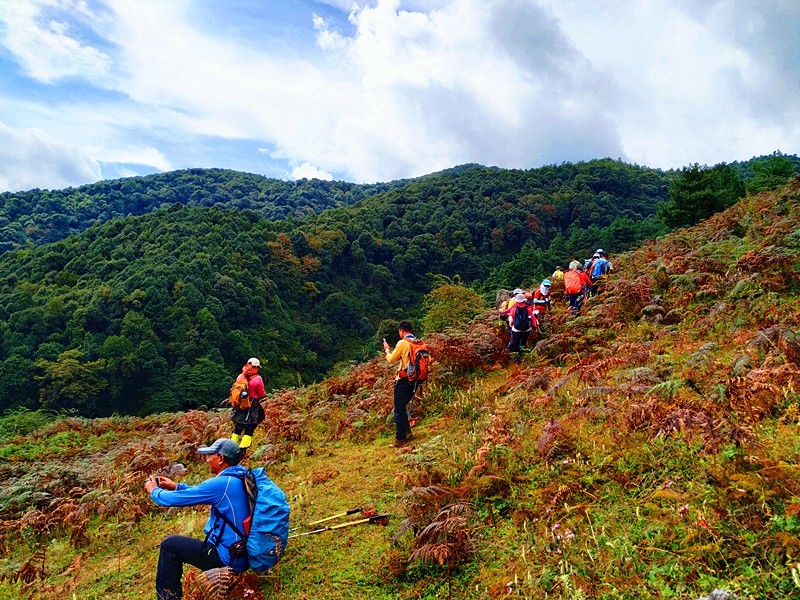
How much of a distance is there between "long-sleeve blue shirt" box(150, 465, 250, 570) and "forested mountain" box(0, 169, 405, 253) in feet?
360

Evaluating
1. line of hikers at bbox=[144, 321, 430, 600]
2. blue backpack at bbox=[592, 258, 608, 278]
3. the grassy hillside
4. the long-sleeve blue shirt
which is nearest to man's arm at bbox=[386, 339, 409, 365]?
the grassy hillside

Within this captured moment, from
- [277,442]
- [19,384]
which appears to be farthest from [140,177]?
[277,442]

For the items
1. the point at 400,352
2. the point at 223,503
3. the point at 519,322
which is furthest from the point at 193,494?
the point at 519,322

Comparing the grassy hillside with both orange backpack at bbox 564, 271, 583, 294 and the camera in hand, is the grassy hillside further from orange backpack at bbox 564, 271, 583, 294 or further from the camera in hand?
orange backpack at bbox 564, 271, 583, 294

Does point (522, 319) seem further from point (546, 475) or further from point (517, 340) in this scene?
point (546, 475)

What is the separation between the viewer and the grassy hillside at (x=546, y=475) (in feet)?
11.6

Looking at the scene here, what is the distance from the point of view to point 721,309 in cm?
826

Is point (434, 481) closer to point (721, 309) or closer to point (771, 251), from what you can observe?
point (721, 309)

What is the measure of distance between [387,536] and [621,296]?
26.5ft

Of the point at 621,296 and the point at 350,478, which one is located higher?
the point at 621,296

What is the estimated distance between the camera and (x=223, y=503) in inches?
167

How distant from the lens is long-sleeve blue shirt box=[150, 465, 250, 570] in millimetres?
4164

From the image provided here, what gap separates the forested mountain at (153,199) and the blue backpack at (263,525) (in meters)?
110

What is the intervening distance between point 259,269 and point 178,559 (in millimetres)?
66011
